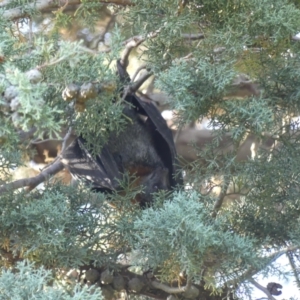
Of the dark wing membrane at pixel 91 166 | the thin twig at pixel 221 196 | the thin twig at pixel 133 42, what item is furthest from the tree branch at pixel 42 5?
the thin twig at pixel 221 196

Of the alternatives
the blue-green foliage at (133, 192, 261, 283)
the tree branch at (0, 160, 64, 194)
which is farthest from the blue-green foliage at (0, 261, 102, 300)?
the tree branch at (0, 160, 64, 194)

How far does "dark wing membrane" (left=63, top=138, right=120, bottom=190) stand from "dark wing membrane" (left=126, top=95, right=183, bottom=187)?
0.32 ft

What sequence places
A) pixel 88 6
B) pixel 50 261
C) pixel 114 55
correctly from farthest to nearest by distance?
pixel 88 6, pixel 50 261, pixel 114 55

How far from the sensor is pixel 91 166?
1.04m

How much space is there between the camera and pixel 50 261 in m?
0.86

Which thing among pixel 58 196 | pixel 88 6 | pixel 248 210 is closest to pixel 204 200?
pixel 248 210

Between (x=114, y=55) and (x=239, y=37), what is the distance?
0.21m

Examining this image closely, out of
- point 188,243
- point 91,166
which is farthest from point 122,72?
point 188,243

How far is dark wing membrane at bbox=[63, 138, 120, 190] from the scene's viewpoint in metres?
1.01

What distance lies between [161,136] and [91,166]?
0.14m

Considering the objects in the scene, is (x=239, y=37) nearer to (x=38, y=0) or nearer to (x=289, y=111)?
(x=289, y=111)

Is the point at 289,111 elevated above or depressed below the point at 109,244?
above

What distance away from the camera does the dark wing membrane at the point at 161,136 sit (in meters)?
1.08

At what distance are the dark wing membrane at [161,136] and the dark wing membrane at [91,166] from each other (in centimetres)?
10
